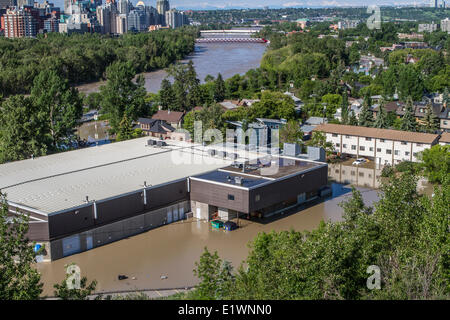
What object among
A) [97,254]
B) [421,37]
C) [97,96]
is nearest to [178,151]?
[97,254]

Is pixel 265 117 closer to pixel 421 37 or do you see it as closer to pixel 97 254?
pixel 97 254

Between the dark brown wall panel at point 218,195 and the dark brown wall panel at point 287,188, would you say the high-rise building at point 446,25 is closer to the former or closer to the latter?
the dark brown wall panel at point 287,188

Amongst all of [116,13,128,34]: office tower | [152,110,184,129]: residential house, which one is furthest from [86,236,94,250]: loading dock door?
[116,13,128,34]: office tower

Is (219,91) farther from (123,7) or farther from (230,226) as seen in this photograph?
(123,7)

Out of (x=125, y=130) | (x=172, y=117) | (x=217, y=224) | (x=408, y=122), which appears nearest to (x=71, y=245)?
(x=217, y=224)

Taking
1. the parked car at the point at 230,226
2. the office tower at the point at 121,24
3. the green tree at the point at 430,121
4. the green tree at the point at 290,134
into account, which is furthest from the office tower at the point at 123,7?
the parked car at the point at 230,226

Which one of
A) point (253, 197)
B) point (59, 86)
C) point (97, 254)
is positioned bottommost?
point (97, 254)
